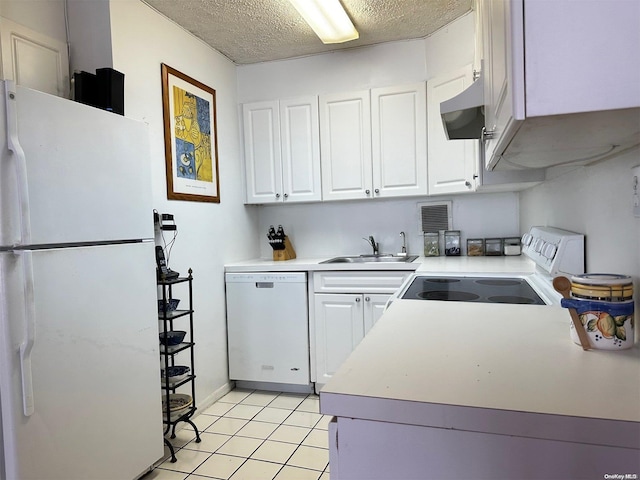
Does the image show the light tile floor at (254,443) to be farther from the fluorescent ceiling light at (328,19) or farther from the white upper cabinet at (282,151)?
the fluorescent ceiling light at (328,19)

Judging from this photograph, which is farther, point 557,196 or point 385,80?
point 385,80

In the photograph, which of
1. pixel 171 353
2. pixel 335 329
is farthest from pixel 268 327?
pixel 171 353

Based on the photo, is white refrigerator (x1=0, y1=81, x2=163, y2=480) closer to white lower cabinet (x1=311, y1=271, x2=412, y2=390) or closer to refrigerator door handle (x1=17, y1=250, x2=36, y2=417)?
refrigerator door handle (x1=17, y1=250, x2=36, y2=417)

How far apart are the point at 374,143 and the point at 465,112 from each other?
1.48 meters

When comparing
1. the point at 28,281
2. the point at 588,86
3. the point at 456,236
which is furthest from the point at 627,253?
the point at 456,236

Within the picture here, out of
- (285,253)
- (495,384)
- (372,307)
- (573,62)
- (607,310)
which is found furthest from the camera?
(285,253)

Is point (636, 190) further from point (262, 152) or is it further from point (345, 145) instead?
point (262, 152)

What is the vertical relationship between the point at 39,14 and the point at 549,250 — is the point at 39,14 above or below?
above

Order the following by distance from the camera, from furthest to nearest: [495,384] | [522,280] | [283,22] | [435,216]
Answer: [435,216] < [283,22] < [522,280] < [495,384]

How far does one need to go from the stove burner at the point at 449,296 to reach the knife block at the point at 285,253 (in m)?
1.76

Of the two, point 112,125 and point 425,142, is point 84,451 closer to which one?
point 112,125

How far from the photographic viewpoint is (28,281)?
53.7 inches

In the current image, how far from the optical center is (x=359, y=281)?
9.00ft

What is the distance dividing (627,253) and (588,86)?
0.57 metres
